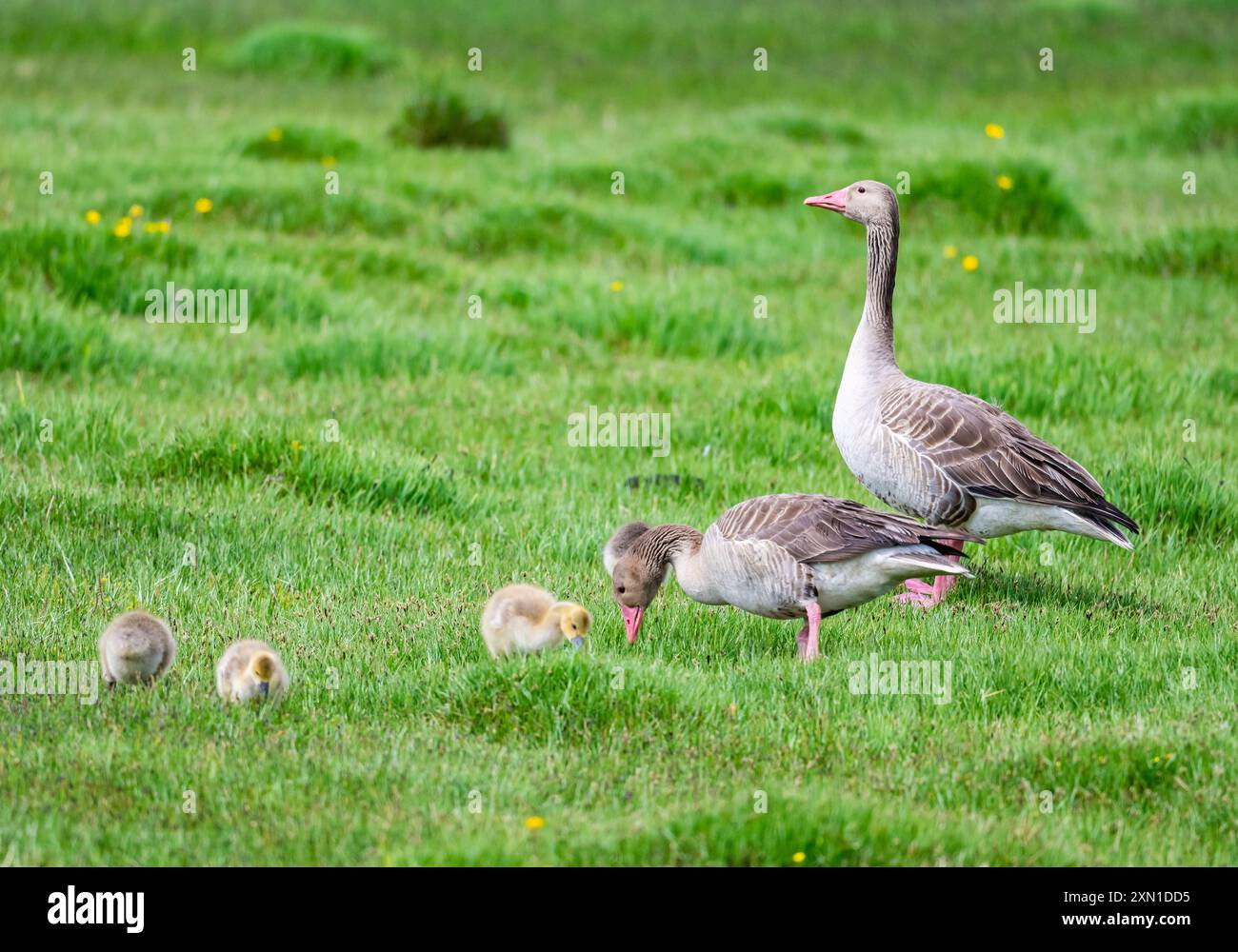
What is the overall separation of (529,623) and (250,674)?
4.40 feet

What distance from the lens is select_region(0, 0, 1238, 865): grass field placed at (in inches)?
220

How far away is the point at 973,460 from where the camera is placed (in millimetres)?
7793

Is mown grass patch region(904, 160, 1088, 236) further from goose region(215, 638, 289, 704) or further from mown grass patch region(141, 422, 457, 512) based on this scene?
goose region(215, 638, 289, 704)

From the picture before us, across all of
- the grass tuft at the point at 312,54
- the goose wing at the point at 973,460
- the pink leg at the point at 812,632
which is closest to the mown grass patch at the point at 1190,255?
the goose wing at the point at 973,460

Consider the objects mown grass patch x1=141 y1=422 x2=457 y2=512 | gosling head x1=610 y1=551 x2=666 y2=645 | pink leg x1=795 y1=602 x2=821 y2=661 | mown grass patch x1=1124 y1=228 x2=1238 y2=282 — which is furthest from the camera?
mown grass patch x1=1124 y1=228 x2=1238 y2=282

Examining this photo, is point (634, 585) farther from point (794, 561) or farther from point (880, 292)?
point (880, 292)

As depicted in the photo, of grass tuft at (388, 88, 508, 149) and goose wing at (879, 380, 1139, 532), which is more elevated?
grass tuft at (388, 88, 508, 149)

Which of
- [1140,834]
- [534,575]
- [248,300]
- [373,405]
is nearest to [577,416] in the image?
[373,405]

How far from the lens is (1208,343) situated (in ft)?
43.4

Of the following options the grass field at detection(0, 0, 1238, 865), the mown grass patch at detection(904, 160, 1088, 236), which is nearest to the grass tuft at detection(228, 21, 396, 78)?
the grass field at detection(0, 0, 1238, 865)

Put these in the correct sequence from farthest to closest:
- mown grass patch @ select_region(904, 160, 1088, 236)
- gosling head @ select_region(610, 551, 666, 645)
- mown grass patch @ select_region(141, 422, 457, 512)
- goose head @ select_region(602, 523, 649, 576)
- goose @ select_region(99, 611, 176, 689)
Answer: mown grass patch @ select_region(904, 160, 1088, 236)
mown grass patch @ select_region(141, 422, 457, 512)
goose head @ select_region(602, 523, 649, 576)
gosling head @ select_region(610, 551, 666, 645)
goose @ select_region(99, 611, 176, 689)

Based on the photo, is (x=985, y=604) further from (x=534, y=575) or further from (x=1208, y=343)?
(x=1208, y=343)

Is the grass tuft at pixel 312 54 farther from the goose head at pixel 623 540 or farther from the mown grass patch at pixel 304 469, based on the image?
the goose head at pixel 623 540

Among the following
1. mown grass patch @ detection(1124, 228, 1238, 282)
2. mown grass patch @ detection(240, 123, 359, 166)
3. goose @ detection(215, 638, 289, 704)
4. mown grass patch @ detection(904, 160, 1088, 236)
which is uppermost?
mown grass patch @ detection(240, 123, 359, 166)
